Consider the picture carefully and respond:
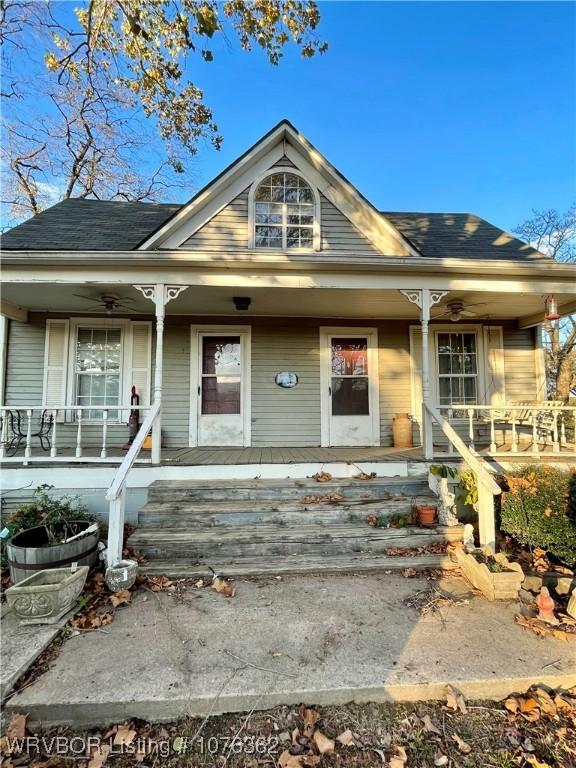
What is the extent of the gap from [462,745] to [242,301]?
557 cm

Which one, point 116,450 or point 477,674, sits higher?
point 116,450

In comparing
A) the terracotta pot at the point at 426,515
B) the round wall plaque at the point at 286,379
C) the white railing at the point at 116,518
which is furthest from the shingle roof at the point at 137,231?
the terracotta pot at the point at 426,515

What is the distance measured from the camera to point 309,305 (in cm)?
651

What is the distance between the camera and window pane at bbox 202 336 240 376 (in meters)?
6.92

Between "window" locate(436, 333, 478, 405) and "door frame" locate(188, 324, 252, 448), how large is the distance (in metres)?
3.82

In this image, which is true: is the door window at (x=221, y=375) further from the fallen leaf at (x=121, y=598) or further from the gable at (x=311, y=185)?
the fallen leaf at (x=121, y=598)

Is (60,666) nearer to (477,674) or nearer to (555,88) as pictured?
(477,674)

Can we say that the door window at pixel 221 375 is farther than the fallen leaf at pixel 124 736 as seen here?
Yes

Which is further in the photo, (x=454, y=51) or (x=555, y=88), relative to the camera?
(x=555, y=88)

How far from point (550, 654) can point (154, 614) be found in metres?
2.82

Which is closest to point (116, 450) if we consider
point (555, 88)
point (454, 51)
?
point (454, 51)

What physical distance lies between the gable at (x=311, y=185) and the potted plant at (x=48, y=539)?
404cm

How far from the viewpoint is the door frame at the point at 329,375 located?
701 cm

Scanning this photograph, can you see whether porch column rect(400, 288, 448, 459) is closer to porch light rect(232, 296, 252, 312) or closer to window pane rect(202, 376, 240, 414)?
porch light rect(232, 296, 252, 312)
